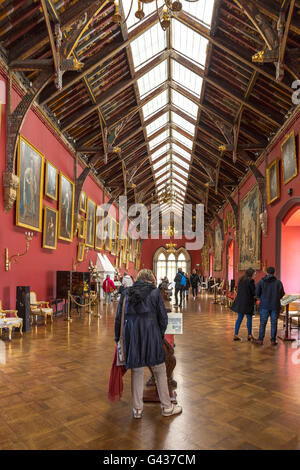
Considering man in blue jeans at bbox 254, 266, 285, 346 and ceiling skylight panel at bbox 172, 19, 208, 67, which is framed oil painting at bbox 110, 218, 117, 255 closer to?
ceiling skylight panel at bbox 172, 19, 208, 67

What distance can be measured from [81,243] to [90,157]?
3.53 metres

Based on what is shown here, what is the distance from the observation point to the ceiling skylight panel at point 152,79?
1184 cm

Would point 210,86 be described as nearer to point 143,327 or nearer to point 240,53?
point 240,53

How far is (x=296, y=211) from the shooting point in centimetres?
956

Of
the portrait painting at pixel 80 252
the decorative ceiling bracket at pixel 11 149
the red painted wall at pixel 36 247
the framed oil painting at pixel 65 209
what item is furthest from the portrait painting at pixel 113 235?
the decorative ceiling bracket at pixel 11 149

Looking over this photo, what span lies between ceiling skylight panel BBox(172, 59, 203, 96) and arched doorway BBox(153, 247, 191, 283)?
71.9 feet

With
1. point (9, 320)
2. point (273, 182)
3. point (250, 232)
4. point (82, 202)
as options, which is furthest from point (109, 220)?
point (9, 320)

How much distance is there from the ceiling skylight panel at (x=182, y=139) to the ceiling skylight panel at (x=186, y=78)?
4464 millimetres

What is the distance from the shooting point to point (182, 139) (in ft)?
57.6

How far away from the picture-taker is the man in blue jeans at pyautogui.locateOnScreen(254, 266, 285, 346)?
658cm

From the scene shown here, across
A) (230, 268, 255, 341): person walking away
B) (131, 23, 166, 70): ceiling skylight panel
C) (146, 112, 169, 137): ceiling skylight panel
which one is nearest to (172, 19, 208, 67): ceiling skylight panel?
(131, 23, 166, 70): ceiling skylight panel

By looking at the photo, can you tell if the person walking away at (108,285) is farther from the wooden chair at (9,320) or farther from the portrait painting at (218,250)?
the portrait painting at (218,250)

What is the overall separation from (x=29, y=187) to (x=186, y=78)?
723cm
